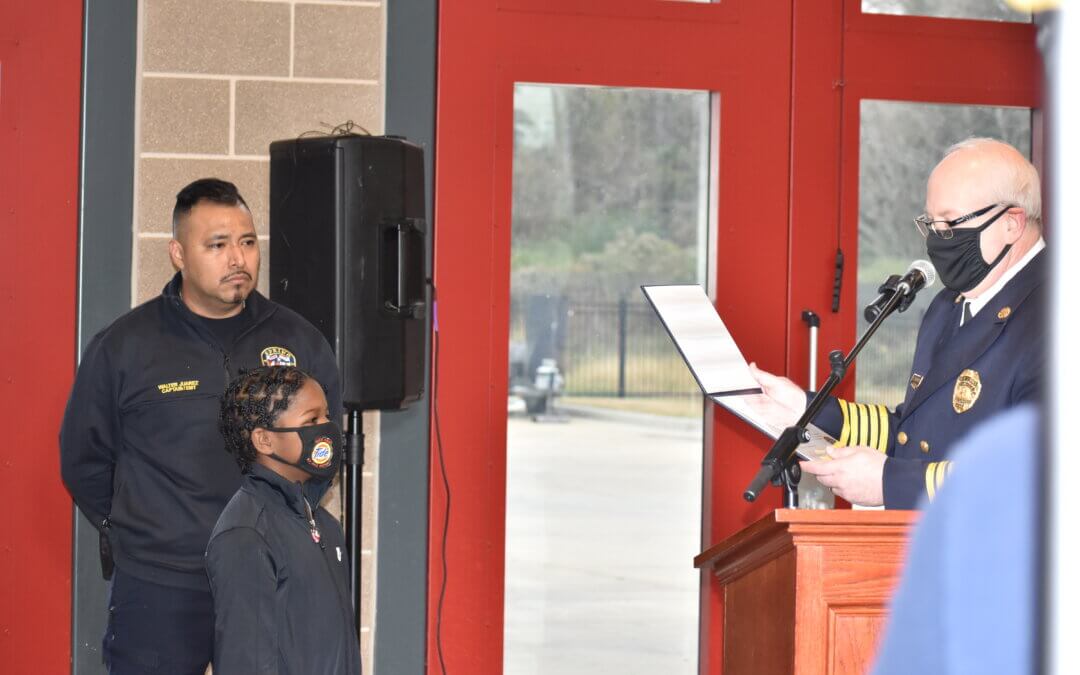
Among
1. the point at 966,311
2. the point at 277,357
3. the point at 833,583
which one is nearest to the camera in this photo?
the point at 833,583

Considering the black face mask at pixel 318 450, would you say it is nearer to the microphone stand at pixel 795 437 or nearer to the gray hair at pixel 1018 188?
the microphone stand at pixel 795 437

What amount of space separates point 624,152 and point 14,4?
186 centimetres

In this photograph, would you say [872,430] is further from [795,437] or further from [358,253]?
[358,253]

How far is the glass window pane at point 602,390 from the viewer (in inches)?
152

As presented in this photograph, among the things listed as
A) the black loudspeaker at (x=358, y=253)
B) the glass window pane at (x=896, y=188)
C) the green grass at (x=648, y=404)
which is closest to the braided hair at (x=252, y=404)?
the black loudspeaker at (x=358, y=253)

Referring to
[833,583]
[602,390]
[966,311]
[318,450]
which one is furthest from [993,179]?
[602,390]

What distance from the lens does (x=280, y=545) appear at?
232cm

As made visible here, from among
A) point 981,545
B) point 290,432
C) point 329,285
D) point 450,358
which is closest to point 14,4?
point 329,285

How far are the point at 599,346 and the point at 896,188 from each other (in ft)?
3.63

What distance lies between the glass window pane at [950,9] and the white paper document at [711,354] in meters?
1.74

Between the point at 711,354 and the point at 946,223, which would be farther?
the point at 711,354

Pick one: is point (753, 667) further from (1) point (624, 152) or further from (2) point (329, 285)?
(1) point (624, 152)

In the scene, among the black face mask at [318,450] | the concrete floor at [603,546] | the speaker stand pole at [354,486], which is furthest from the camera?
the concrete floor at [603,546]

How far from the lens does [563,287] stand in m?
3.89
